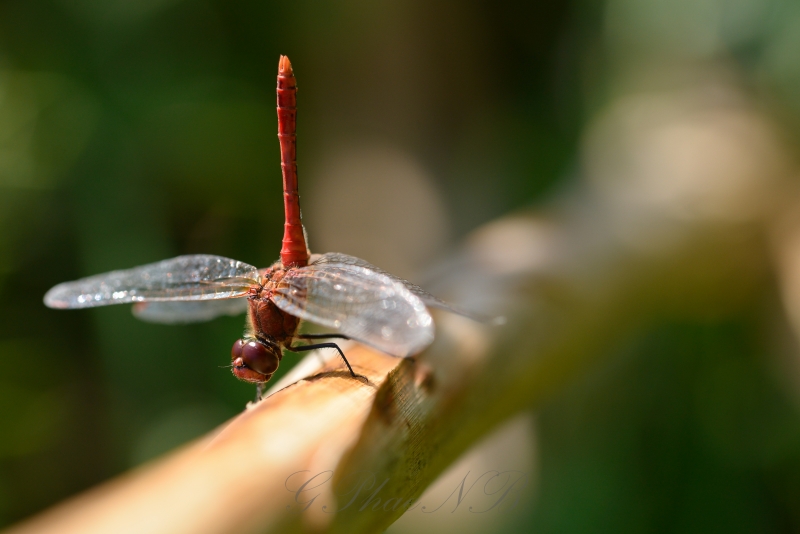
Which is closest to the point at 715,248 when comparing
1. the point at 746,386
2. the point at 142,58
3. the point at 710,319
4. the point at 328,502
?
the point at 710,319

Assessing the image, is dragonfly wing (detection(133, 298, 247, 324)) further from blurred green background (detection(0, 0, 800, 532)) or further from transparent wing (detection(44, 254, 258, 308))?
blurred green background (detection(0, 0, 800, 532))

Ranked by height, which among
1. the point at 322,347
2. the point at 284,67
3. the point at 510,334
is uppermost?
the point at 284,67

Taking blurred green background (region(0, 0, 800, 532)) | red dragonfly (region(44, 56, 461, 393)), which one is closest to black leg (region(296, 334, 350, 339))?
red dragonfly (region(44, 56, 461, 393))

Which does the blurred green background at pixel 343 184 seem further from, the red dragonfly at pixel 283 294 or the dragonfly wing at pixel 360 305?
the dragonfly wing at pixel 360 305

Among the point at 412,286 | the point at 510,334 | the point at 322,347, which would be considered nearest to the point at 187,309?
the point at 322,347

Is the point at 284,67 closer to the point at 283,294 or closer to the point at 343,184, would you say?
the point at 283,294
